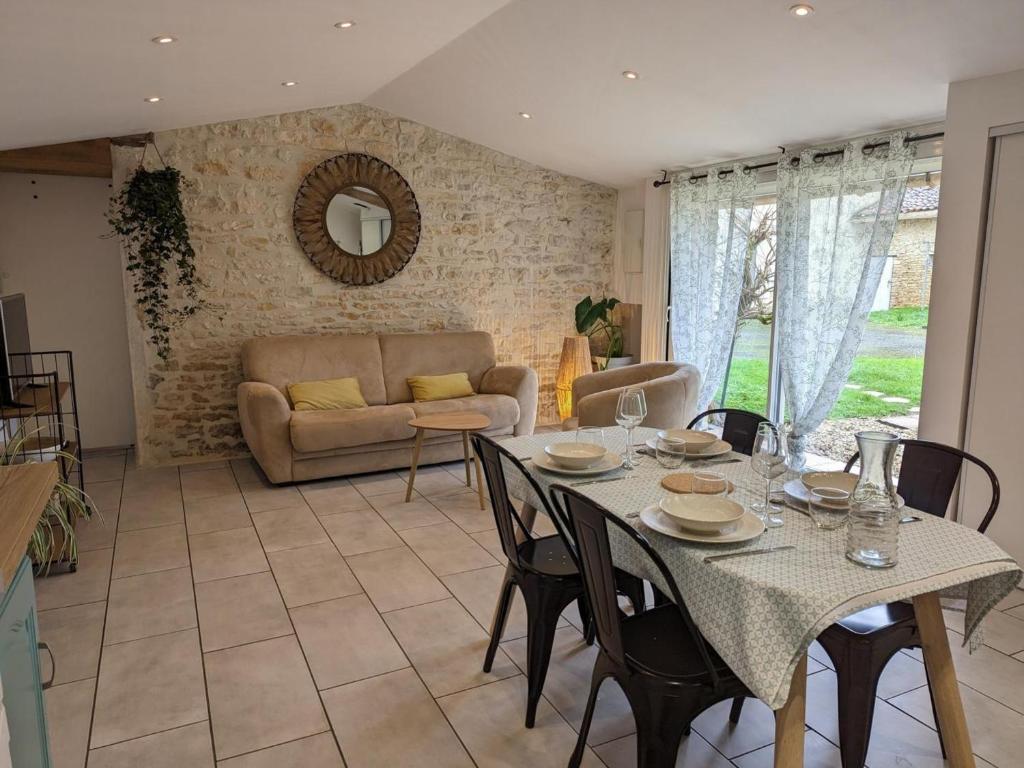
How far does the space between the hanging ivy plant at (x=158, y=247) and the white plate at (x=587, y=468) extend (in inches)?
150

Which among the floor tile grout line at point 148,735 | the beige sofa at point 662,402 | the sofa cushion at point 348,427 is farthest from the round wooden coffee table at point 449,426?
the floor tile grout line at point 148,735

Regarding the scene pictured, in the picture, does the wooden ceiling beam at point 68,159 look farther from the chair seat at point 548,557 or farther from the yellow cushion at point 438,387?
the chair seat at point 548,557

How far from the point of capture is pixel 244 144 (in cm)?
550

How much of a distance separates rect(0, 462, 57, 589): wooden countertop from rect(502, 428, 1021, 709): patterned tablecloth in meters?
1.47

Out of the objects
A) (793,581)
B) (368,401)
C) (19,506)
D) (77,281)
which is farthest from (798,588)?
(77,281)

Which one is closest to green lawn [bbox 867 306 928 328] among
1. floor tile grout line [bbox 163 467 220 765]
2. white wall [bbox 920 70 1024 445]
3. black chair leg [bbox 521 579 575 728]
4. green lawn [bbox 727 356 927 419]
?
green lawn [bbox 727 356 927 419]

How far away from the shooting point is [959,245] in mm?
3545

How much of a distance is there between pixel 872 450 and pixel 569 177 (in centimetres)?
524

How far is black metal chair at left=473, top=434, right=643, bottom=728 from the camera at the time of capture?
7.89 feet

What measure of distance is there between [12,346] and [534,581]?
318 centimetres

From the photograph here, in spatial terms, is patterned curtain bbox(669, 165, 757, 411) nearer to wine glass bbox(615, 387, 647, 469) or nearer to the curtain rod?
the curtain rod

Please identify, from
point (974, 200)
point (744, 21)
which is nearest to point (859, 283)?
point (974, 200)

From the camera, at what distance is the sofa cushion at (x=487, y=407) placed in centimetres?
545

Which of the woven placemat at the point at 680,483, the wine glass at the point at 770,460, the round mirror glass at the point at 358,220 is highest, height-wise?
the round mirror glass at the point at 358,220
